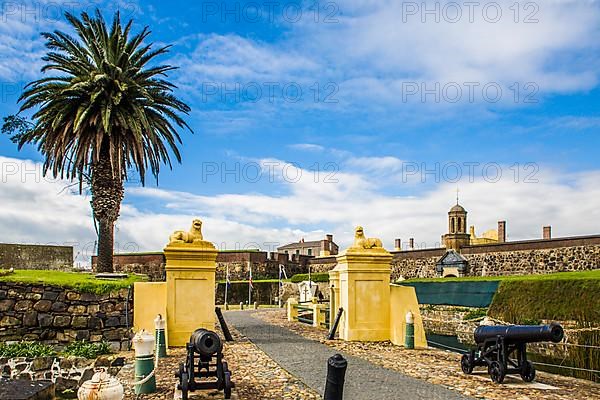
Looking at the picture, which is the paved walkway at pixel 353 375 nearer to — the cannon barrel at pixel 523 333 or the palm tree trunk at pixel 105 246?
the cannon barrel at pixel 523 333

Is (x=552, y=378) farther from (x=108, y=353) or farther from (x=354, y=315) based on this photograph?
(x=108, y=353)

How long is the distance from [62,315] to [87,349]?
1.19 meters

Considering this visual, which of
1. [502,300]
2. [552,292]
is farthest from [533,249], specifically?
[552,292]

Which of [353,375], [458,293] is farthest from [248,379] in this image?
[458,293]

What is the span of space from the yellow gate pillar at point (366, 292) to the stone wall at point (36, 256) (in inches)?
721

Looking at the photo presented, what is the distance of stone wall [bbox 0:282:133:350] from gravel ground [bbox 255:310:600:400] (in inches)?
193

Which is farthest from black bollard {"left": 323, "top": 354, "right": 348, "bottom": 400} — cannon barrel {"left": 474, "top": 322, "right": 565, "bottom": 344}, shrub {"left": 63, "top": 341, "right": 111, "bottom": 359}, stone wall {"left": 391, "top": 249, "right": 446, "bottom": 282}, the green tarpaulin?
Answer: stone wall {"left": 391, "top": 249, "right": 446, "bottom": 282}

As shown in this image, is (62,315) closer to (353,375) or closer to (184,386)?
(184,386)

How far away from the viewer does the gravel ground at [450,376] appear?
7.68m

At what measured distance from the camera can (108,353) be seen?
12320 millimetres

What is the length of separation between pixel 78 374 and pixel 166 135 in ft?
35.4

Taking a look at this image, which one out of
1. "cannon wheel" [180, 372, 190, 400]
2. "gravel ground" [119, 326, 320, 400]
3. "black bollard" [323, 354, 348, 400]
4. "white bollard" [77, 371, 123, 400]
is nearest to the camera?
"black bollard" [323, 354, 348, 400]

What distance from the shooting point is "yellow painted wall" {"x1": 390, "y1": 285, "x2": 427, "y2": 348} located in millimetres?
13242

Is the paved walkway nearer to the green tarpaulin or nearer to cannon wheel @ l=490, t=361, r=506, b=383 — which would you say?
cannon wheel @ l=490, t=361, r=506, b=383
